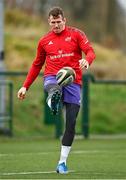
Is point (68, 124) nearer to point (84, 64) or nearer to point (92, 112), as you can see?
point (84, 64)

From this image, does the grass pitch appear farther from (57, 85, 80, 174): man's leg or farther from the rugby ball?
the rugby ball

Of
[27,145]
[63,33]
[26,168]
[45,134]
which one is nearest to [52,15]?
[63,33]

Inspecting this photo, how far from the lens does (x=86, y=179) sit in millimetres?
13094

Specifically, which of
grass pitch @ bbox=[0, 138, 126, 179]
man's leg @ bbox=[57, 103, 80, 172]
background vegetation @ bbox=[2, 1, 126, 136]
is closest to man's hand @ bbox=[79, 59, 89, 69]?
man's leg @ bbox=[57, 103, 80, 172]

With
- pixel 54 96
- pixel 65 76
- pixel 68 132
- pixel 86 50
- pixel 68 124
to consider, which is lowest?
pixel 68 132

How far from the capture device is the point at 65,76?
13.9 m

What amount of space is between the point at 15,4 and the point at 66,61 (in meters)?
31.7

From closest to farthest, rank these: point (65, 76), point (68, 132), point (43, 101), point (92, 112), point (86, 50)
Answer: point (65, 76)
point (86, 50)
point (68, 132)
point (43, 101)
point (92, 112)

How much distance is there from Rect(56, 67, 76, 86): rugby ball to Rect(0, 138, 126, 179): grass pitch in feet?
4.07

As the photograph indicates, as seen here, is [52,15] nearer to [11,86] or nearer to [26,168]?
[26,168]

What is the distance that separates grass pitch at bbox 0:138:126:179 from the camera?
1395 cm

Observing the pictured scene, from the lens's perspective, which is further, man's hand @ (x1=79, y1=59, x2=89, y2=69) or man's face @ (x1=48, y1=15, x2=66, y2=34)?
man's face @ (x1=48, y1=15, x2=66, y2=34)

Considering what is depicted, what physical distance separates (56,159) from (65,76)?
11.3 ft

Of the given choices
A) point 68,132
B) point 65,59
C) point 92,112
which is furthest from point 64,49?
point 92,112
